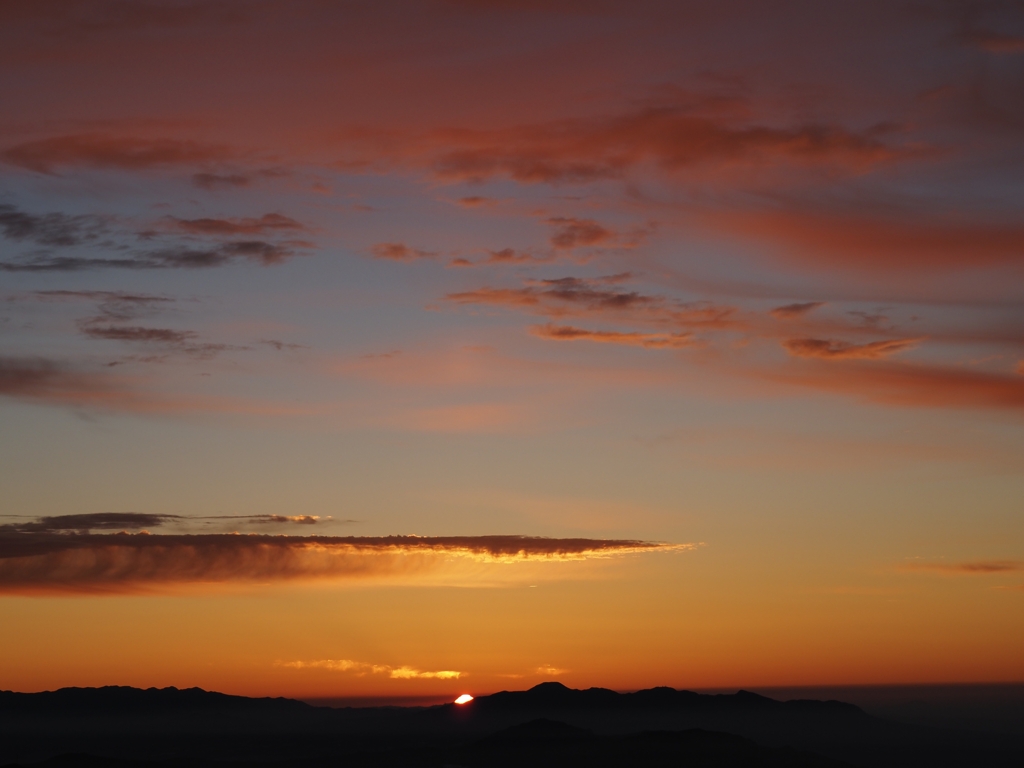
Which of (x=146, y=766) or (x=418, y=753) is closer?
(x=146, y=766)

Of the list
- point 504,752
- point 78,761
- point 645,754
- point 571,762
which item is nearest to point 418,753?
point 504,752

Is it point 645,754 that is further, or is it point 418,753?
point 418,753

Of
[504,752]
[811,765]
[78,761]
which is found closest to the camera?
[811,765]

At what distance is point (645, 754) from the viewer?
171500 millimetres

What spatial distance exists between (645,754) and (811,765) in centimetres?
2642

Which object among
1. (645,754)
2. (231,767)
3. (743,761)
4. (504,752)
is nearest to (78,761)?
(231,767)

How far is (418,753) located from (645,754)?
4246 cm

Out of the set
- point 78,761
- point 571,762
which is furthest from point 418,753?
point 78,761

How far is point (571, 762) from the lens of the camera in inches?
6870

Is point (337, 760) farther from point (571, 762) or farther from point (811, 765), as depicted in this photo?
point (811, 765)

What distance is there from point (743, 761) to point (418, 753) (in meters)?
59.5

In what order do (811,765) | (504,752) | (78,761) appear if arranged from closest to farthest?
1. (811,765)
2. (78,761)
3. (504,752)

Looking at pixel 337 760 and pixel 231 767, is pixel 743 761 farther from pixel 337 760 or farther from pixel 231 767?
pixel 231 767

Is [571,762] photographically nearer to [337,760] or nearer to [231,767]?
[337,760]
